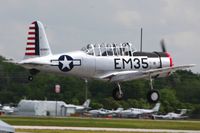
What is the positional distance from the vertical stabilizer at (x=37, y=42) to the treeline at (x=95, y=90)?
68.6 m

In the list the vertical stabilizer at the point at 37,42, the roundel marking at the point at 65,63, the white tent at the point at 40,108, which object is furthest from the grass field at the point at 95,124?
the white tent at the point at 40,108

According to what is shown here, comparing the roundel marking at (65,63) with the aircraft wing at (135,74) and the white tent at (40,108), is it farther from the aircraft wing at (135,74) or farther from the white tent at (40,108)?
the white tent at (40,108)

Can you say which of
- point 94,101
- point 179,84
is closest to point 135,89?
point 179,84

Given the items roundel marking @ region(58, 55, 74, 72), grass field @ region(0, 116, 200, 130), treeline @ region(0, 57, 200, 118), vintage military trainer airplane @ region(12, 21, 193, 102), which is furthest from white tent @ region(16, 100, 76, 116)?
roundel marking @ region(58, 55, 74, 72)

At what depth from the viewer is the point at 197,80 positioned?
379 ft

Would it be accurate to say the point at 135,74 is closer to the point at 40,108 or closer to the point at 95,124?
the point at 95,124

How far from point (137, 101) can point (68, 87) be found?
487 inches

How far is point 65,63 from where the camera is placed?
4112cm

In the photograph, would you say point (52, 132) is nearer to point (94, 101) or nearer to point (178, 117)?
point (178, 117)

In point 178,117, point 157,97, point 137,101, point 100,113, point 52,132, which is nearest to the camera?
point 52,132

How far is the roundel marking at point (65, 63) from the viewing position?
135ft

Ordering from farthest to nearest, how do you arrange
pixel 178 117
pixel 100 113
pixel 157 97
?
pixel 100 113 < pixel 178 117 < pixel 157 97

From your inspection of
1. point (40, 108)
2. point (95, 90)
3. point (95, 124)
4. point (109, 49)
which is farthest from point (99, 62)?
point (95, 90)

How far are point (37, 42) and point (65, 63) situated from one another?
296 centimetres
